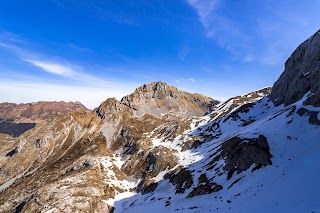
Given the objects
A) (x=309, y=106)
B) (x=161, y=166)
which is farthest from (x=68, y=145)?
(x=309, y=106)

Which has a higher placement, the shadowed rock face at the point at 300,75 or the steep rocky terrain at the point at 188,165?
the shadowed rock face at the point at 300,75

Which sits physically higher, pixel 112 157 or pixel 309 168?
pixel 309 168

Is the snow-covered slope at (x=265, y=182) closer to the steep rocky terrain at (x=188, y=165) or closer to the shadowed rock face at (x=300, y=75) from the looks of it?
the steep rocky terrain at (x=188, y=165)

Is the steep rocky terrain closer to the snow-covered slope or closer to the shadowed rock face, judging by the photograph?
the snow-covered slope

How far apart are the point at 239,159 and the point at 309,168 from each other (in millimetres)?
23188

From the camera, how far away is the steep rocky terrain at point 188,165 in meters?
48.2

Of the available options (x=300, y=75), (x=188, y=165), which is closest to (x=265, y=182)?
(x=188, y=165)

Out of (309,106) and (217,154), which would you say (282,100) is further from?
(217,154)

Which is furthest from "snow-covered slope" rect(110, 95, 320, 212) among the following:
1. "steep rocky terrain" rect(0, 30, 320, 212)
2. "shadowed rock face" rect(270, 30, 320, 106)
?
"shadowed rock face" rect(270, 30, 320, 106)

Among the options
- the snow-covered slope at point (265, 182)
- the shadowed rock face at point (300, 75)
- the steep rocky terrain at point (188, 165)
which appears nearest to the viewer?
the snow-covered slope at point (265, 182)

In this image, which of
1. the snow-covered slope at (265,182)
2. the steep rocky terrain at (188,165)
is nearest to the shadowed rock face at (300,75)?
the steep rocky terrain at (188,165)

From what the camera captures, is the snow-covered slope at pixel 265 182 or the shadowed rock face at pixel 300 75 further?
the shadowed rock face at pixel 300 75

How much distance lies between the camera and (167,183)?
298 feet

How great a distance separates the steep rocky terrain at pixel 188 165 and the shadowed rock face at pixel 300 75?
2.52ft
